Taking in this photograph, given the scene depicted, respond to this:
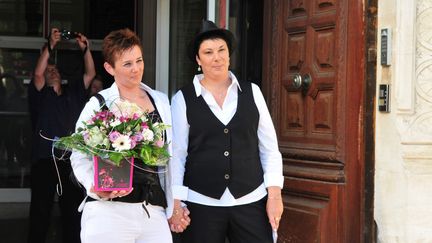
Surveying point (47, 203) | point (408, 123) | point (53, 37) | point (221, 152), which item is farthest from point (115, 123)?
point (53, 37)

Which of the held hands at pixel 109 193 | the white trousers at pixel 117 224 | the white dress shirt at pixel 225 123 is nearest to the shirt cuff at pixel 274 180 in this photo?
the white dress shirt at pixel 225 123

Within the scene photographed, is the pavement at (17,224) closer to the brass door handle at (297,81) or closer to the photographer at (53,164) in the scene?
the photographer at (53,164)

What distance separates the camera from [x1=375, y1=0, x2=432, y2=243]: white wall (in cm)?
419

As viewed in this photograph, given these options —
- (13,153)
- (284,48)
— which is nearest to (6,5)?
(13,153)

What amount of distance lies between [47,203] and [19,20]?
3656 millimetres

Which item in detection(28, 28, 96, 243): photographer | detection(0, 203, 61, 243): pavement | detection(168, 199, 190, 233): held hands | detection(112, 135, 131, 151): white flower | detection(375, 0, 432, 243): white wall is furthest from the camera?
detection(0, 203, 61, 243): pavement

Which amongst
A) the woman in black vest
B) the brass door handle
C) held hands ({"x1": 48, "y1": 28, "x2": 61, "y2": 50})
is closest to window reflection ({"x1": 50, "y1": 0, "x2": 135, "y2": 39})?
held hands ({"x1": 48, "y1": 28, "x2": 61, "y2": 50})

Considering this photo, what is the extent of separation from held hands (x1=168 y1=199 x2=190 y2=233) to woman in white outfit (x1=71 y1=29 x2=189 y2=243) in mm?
71

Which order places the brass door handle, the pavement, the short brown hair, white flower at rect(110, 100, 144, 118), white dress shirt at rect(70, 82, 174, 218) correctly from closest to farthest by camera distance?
white flower at rect(110, 100, 144, 118) < white dress shirt at rect(70, 82, 174, 218) < the short brown hair < the brass door handle < the pavement

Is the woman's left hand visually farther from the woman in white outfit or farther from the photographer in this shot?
the photographer

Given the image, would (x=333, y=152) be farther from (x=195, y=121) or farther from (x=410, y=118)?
(x=195, y=121)

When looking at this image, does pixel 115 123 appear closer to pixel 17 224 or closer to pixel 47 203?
pixel 47 203

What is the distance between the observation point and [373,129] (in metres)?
4.31

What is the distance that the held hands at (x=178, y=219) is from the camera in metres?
3.51
